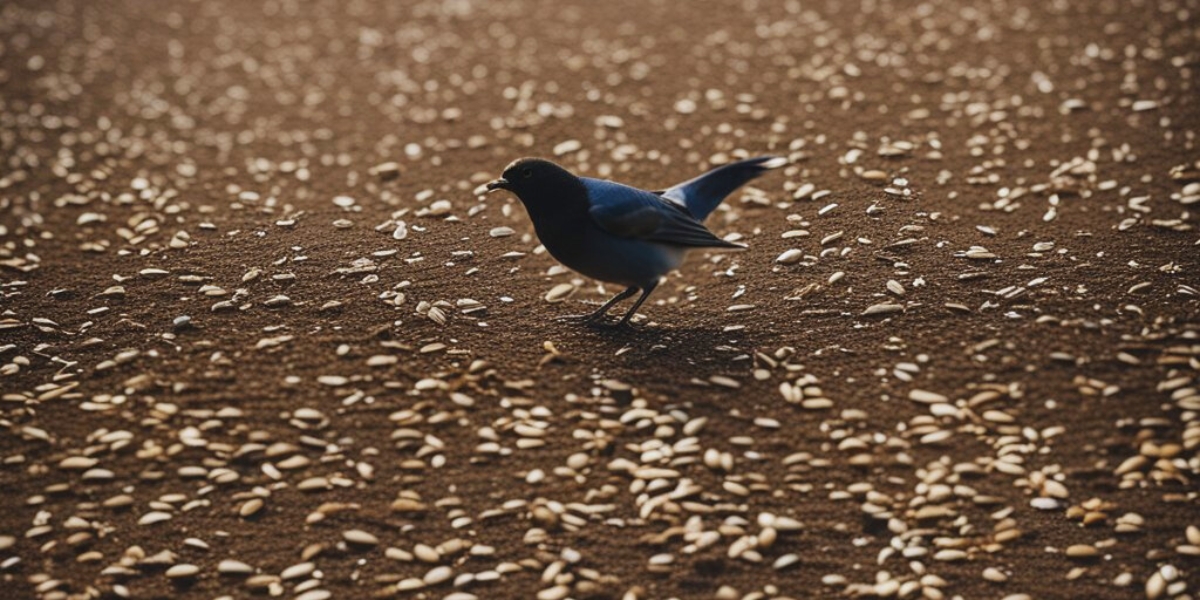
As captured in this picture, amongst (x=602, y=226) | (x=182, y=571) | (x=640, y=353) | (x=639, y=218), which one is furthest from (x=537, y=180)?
(x=182, y=571)

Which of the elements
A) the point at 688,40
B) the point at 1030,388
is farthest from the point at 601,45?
the point at 1030,388

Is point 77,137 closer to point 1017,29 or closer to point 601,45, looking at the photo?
point 601,45

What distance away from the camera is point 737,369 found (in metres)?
4.29

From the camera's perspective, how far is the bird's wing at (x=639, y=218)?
443cm

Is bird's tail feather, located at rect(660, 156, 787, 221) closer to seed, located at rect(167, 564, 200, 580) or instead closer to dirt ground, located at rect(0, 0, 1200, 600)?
dirt ground, located at rect(0, 0, 1200, 600)

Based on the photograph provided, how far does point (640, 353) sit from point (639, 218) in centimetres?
56

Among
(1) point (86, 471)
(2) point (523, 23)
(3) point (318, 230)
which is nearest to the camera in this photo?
(1) point (86, 471)

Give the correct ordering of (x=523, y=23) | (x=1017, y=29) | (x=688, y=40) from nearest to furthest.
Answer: (x=1017, y=29), (x=688, y=40), (x=523, y=23)

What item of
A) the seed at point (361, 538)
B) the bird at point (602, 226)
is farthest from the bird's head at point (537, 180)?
the seed at point (361, 538)

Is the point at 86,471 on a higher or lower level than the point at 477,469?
higher

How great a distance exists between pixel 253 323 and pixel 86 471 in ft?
3.13

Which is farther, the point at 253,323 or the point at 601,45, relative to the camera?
the point at 601,45

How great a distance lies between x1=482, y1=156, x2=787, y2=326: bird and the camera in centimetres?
441

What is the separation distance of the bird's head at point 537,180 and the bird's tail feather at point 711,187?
0.61m
